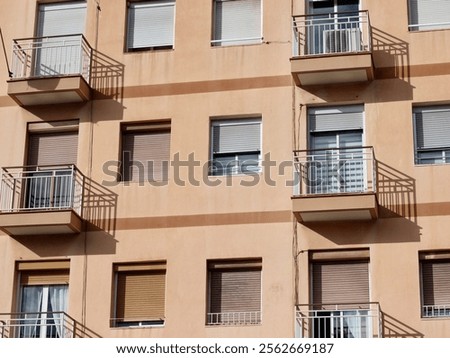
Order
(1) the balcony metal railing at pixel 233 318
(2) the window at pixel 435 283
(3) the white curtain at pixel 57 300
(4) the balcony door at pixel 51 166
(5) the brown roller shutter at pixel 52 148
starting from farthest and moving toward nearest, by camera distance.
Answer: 1. (5) the brown roller shutter at pixel 52 148
2. (4) the balcony door at pixel 51 166
3. (3) the white curtain at pixel 57 300
4. (1) the balcony metal railing at pixel 233 318
5. (2) the window at pixel 435 283

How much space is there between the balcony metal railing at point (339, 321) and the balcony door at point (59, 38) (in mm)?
6801

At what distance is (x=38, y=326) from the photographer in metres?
20.6

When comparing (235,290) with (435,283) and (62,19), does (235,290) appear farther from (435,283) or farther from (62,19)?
(62,19)

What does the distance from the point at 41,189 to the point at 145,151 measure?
84.3 inches

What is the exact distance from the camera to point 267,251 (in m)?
20.1

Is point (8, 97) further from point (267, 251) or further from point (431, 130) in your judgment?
point (431, 130)

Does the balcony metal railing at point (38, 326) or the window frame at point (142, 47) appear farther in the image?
the window frame at point (142, 47)

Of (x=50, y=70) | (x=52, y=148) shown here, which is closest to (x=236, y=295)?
(x=52, y=148)

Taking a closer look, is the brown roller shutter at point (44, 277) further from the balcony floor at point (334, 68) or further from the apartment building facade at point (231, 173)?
the balcony floor at point (334, 68)

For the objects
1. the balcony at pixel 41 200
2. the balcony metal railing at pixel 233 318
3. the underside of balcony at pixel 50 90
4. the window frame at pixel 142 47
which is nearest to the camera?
the balcony metal railing at pixel 233 318

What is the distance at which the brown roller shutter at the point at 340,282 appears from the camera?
1977 centimetres

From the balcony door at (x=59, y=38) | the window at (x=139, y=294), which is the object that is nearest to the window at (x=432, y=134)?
the window at (x=139, y=294)
